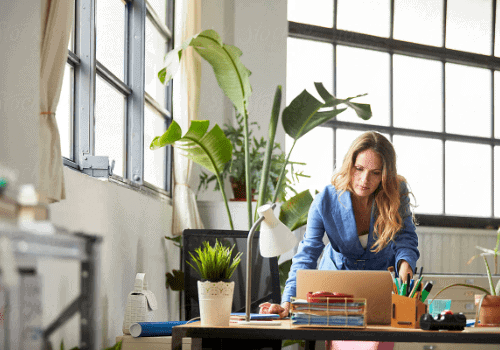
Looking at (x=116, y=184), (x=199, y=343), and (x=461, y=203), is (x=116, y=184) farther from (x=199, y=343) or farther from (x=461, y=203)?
(x=461, y=203)

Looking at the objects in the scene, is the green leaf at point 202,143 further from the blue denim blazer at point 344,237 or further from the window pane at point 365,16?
the window pane at point 365,16

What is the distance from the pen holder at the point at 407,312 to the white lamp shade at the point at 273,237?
1.04 ft

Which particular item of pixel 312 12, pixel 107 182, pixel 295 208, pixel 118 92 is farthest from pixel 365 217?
pixel 312 12

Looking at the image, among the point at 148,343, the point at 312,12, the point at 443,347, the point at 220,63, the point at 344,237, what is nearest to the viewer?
the point at 148,343

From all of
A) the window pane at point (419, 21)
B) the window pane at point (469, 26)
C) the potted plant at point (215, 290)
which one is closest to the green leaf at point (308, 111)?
the potted plant at point (215, 290)

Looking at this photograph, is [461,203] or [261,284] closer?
[261,284]

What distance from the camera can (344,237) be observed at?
2.20 meters

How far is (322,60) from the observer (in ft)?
18.1

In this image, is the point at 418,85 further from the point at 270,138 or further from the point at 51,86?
the point at 51,86

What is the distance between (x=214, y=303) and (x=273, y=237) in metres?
0.24

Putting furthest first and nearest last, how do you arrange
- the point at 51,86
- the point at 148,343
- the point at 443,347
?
the point at 443,347, the point at 148,343, the point at 51,86

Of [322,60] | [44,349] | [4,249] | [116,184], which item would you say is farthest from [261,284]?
[322,60]

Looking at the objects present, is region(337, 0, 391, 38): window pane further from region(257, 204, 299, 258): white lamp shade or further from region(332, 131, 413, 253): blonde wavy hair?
region(257, 204, 299, 258): white lamp shade

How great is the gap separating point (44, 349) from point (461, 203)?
16.2 ft
